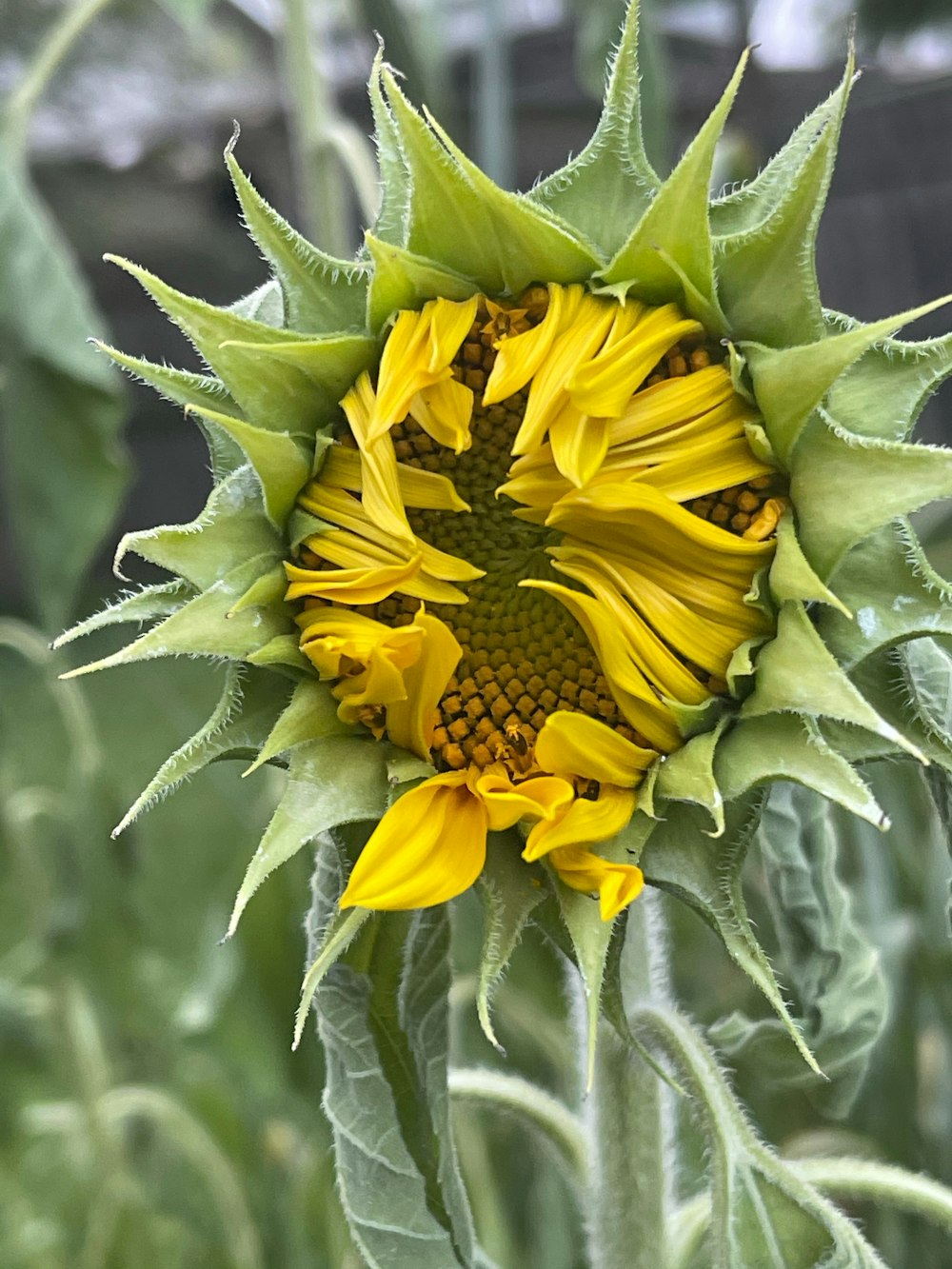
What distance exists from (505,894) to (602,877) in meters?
0.05

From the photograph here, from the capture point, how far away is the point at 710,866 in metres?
0.57

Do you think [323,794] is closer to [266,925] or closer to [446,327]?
[446,327]

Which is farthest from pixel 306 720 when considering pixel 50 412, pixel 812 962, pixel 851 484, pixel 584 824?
pixel 50 412

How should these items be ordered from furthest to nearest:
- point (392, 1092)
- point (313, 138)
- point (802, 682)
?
point (313, 138) → point (392, 1092) → point (802, 682)

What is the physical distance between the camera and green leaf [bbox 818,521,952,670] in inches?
21.8

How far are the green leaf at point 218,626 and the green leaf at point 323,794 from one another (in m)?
0.05

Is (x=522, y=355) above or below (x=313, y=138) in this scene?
below

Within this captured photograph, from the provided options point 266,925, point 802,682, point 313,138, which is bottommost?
point 266,925

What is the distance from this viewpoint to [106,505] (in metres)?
1.20

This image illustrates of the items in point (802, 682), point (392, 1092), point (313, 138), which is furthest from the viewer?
Answer: point (313, 138)

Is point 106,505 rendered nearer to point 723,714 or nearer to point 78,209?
point 723,714

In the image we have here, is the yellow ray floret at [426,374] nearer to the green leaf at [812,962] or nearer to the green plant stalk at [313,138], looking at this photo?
the green leaf at [812,962]

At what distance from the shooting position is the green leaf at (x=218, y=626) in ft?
1.82

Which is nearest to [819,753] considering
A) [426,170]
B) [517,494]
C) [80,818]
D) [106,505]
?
[517,494]
